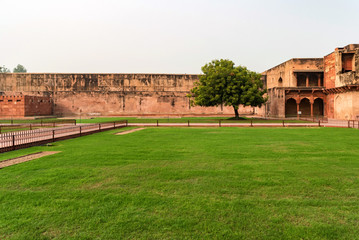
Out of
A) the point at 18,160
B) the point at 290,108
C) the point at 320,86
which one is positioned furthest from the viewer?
the point at 290,108

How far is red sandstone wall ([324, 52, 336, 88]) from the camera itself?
30.1m

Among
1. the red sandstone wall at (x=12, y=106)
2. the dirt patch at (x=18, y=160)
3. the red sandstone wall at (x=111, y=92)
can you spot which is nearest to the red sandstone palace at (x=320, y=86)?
the red sandstone wall at (x=111, y=92)

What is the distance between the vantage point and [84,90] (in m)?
40.4

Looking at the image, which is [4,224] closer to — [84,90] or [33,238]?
[33,238]

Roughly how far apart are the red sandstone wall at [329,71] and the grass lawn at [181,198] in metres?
28.5

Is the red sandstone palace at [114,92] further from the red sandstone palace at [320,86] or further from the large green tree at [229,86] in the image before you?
the large green tree at [229,86]

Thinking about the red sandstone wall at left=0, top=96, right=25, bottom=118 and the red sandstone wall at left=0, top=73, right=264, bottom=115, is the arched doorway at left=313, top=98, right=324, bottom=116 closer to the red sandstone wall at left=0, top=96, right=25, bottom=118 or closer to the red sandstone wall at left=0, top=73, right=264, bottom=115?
the red sandstone wall at left=0, top=73, right=264, bottom=115

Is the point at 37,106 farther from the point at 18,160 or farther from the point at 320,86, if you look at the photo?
the point at 320,86

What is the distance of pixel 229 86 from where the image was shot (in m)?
26.8

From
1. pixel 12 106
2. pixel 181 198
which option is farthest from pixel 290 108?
pixel 12 106

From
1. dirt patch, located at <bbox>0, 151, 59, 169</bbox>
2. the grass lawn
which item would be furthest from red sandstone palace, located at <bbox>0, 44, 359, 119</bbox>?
dirt patch, located at <bbox>0, 151, 59, 169</bbox>

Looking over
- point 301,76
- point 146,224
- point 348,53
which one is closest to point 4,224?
point 146,224

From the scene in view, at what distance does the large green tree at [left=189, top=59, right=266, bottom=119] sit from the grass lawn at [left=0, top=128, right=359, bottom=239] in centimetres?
2084

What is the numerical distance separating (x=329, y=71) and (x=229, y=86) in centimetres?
1511
